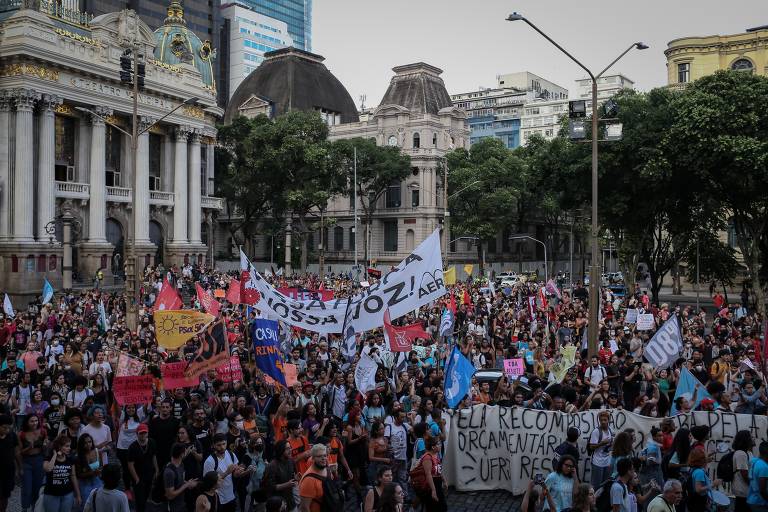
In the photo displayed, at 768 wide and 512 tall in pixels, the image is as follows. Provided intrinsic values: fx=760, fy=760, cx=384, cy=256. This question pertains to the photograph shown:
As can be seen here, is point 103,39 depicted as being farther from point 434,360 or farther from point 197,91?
point 434,360

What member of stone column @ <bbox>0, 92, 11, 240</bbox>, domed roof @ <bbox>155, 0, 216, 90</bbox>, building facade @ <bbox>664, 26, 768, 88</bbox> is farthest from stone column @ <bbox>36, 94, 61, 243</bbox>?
building facade @ <bbox>664, 26, 768, 88</bbox>

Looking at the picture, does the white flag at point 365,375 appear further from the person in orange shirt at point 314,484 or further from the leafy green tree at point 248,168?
the leafy green tree at point 248,168

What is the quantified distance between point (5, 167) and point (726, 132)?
35337 mm

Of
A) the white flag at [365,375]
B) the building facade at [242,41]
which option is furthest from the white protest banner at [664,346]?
the building facade at [242,41]

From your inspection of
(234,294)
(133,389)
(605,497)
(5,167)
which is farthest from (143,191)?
(605,497)

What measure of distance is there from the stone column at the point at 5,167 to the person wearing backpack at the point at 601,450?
37.6 meters

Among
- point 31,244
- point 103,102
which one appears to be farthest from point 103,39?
point 31,244

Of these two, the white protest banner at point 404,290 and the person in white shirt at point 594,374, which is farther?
the white protest banner at point 404,290

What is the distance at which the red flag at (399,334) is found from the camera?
1430 cm

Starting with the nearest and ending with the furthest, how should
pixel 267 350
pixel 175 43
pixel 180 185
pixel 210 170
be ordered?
pixel 267 350
pixel 180 185
pixel 175 43
pixel 210 170

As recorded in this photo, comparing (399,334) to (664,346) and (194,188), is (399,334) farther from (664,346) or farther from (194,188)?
(194,188)

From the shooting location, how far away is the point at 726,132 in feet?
104

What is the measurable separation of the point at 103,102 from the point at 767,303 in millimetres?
38551

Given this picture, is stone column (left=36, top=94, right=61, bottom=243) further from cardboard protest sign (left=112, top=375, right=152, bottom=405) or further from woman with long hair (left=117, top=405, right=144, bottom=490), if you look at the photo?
woman with long hair (left=117, top=405, right=144, bottom=490)
